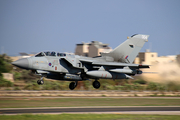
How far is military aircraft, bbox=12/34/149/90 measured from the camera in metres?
22.0

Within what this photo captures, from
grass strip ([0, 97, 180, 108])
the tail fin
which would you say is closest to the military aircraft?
the tail fin

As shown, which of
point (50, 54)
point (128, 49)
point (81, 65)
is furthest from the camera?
point (128, 49)

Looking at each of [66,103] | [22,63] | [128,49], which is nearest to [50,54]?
[22,63]

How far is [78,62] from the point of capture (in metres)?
23.6

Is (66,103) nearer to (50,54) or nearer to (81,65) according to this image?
(81,65)

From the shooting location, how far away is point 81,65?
23719 mm

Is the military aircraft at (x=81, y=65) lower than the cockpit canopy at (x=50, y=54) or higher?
lower

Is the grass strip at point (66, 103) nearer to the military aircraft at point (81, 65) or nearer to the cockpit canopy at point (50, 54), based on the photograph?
the military aircraft at point (81, 65)

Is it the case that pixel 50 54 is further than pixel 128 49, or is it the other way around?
pixel 128 49

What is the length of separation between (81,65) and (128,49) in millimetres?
5638

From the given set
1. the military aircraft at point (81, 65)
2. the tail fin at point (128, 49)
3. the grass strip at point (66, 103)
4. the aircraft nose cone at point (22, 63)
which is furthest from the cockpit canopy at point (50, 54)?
the grass strip at point (66, 103)

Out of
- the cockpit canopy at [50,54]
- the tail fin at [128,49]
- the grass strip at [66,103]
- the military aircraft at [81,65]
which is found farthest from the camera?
the grass strip at [66,103]

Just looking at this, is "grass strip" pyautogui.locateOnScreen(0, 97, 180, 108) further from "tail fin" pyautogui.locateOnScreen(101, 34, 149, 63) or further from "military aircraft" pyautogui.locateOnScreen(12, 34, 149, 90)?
"tail fin" pyautogui.locateOnScreen(101, 34, 149, 63)

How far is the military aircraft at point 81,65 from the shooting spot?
22025mm
